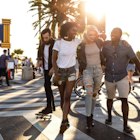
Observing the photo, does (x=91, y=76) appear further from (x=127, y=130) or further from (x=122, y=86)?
(x=127, y=130)

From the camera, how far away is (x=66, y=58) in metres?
6.84

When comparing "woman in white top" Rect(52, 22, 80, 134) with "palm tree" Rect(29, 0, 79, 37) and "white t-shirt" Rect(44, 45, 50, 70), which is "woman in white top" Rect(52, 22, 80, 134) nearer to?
"white t-shirt" Rect(44, 45, 50, 70)

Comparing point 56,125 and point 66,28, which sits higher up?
point 66,28

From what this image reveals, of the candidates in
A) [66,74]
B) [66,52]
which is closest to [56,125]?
[66,74]

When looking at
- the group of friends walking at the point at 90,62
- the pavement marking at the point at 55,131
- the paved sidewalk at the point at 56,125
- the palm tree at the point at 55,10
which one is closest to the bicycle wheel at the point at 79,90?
the paved sidewalk at the point at 56,125

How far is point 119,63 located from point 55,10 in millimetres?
38737

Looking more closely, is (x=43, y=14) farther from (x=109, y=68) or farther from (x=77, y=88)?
(x=109, y=68)

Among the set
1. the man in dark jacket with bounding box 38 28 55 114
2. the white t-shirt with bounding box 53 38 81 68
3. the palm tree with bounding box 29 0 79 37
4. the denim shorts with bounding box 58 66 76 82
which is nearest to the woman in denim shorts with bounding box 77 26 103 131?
the white t-shirt with bounding box 53 38 81 68

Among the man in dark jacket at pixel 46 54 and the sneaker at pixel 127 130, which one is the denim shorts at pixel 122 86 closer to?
the sneaker at pixel 127 130

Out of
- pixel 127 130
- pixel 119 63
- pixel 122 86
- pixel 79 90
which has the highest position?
pixel 119 63

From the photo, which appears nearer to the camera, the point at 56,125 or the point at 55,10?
the point at 56,125

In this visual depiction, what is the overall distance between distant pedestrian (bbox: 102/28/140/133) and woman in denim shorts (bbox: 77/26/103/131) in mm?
175

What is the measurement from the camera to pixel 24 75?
24875 millimetres

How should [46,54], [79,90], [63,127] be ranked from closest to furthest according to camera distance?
[63,127] → [46,54] → [79,90]
